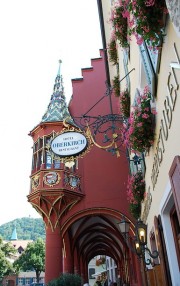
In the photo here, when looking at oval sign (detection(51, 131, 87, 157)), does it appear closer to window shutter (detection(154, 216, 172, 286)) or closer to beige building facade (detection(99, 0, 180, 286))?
beige building facade (detection(99, 0, 180, 286))

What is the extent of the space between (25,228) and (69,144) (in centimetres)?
13174

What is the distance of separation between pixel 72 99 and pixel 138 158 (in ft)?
34.6

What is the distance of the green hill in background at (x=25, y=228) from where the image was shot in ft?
394

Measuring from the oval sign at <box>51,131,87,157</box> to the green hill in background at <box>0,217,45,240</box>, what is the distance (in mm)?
116763

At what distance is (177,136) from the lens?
351 cm

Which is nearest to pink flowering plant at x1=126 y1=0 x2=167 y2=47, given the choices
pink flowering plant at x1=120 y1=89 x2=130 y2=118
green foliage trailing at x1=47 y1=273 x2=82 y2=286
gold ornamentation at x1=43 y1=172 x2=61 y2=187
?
pink flowering plant at x1=120 y1=89 x2=130 y2=118

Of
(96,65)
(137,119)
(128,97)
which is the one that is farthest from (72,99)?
(137,119)

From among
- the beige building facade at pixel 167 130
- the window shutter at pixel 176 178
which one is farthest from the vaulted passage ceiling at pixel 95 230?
the window shutter at pixel 176 178

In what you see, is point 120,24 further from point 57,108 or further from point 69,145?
point 57,108

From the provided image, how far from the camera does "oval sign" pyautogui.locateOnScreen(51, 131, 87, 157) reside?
7.30 metres

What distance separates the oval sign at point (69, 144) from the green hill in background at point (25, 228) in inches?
4597

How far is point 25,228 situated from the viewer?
131 metres

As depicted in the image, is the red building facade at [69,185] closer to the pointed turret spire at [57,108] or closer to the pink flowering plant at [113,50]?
the pointed turret spire at [57,108]

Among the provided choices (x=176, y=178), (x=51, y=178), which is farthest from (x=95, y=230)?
(x=176, y=178)
